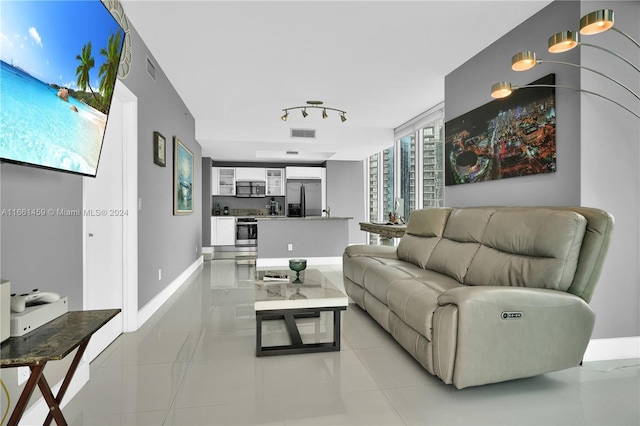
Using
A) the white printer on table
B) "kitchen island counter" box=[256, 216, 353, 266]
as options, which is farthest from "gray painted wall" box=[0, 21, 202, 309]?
"kitchen island counter" box=[256, 216, 353, 266]

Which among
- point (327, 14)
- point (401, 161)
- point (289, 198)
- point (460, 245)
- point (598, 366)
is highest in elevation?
point (327, 14)

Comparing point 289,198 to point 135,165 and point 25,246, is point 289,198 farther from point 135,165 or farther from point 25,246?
point 25,246

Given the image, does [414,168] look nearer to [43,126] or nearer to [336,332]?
[336,332]

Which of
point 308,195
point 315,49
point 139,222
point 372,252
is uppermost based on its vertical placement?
point 315,49

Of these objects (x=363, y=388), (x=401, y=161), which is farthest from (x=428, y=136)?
(x=363, y=388)

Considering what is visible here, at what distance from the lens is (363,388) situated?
2.16m

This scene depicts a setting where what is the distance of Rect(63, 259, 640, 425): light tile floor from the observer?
1.87m

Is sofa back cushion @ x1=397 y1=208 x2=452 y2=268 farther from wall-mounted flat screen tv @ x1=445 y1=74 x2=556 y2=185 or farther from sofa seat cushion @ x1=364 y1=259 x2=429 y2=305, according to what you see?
wall-mounted flat screen tv @ x1=445 y1=74 x2=556 y2=185

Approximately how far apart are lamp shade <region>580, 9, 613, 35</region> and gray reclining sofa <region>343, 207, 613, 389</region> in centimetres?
103

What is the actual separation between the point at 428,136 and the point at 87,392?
18.2 feet

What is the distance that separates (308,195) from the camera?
9.45 meters

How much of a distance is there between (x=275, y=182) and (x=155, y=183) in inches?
240

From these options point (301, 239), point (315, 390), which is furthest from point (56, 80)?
point (301, 239)

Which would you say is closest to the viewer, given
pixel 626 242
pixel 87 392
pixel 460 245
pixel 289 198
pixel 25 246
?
pixel 25 246
